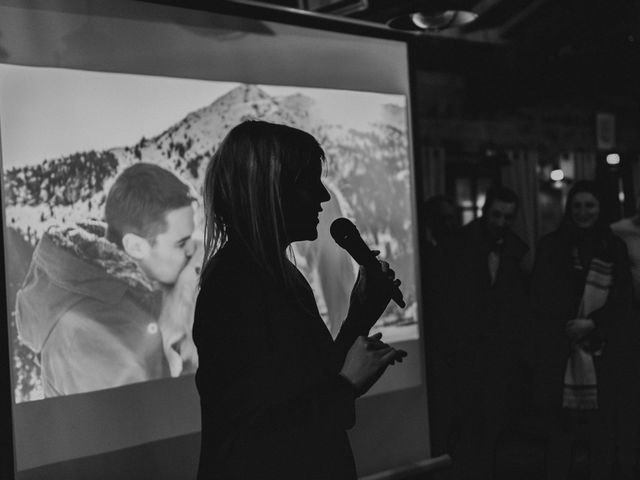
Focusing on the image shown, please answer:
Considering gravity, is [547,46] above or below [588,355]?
above

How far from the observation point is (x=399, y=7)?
11.1ft

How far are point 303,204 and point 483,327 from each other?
8.64ft

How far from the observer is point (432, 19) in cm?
342

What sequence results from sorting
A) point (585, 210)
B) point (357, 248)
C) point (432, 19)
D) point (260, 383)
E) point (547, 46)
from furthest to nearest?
point (547, 46), point (585, 210), point (432, 19), point (357, 248), point (260, 383)

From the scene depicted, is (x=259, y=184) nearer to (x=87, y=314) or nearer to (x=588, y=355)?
(x=87, y=314)

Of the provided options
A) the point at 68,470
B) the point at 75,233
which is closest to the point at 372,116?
the point at 75,233

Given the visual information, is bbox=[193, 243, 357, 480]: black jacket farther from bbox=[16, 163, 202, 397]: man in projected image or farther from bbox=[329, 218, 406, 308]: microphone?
bbox=[16, 163, 202, 397]: man in projected image

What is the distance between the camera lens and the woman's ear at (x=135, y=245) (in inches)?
112

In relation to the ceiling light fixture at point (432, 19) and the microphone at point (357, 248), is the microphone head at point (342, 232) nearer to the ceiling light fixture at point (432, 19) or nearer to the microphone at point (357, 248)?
the microphone at point (357, 248)

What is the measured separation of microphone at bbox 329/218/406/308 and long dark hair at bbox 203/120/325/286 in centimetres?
18

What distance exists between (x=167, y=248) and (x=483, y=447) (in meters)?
1.84

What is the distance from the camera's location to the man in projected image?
266cm

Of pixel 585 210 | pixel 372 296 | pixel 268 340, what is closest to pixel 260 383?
pixel 268 340

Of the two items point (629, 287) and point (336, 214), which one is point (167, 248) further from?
point (629, 287)
